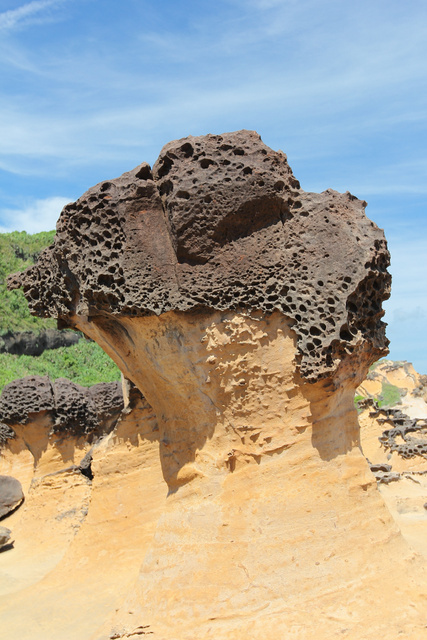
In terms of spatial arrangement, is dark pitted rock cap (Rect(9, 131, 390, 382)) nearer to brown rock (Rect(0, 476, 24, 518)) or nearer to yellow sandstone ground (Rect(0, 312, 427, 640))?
yellow sandstone ground (Rect(0, 312, 427, 640))

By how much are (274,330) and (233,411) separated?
0.62m

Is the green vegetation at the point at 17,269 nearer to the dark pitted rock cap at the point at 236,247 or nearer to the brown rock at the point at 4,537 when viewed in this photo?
the brown rock at the point at 4,537

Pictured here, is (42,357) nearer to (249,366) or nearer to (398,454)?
(398,454)

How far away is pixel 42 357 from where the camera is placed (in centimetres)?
2609

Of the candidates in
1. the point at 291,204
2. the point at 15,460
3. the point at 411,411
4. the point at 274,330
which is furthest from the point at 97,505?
the point at 411,411

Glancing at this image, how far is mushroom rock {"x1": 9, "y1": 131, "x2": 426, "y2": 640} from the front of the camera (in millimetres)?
3879

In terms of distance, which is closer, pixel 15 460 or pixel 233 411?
pixel 233 411

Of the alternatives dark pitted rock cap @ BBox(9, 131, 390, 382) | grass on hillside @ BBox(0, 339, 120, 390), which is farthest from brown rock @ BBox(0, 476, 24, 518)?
grass on hillside @ BBox(0, 339, 120, 390)

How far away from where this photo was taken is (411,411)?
18812 mm

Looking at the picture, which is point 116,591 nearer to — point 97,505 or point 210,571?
point 97,505

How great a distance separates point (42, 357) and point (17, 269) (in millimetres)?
5051

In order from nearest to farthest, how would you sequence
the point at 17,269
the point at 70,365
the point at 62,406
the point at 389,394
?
the point at 62,406
the point at 389,394
the point at 70,365
the point at 17,269

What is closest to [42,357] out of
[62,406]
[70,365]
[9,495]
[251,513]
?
[70,365]

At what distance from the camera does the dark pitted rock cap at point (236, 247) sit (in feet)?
13.5
